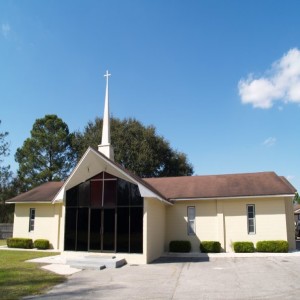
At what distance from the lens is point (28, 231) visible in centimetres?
2677

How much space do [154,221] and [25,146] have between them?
114ft

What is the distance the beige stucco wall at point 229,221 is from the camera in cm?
2255

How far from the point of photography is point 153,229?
1980cm

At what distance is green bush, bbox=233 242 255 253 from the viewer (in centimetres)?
2211

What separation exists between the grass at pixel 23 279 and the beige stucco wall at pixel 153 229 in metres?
5.36

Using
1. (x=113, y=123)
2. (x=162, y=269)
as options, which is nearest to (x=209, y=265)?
(x=162, y=269)

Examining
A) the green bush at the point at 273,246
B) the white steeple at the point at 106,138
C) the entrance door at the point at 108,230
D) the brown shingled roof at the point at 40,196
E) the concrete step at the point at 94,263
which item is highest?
the white steeple at the point at 106,138

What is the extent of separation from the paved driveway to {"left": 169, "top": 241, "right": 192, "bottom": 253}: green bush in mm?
5497

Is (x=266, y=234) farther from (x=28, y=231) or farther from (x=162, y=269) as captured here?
Result: (x=28, y=231)

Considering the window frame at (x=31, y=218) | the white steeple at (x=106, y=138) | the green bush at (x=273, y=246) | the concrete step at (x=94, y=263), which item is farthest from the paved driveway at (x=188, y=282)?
the window frame at (x=31, y=218)

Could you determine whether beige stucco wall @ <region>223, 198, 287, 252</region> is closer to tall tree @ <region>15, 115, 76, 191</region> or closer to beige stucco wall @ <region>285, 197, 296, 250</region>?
beige stucco wall @ <region>285, 197, 296, 250</region>

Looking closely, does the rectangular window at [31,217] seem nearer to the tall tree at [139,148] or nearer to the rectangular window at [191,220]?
the rectangular window at [191,220]

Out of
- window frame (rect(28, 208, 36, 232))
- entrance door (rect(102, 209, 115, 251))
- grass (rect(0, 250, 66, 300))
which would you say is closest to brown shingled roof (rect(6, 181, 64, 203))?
window frame (rect(28, 208, 36, 232))

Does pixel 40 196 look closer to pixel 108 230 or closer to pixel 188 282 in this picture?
pixel 108 230
